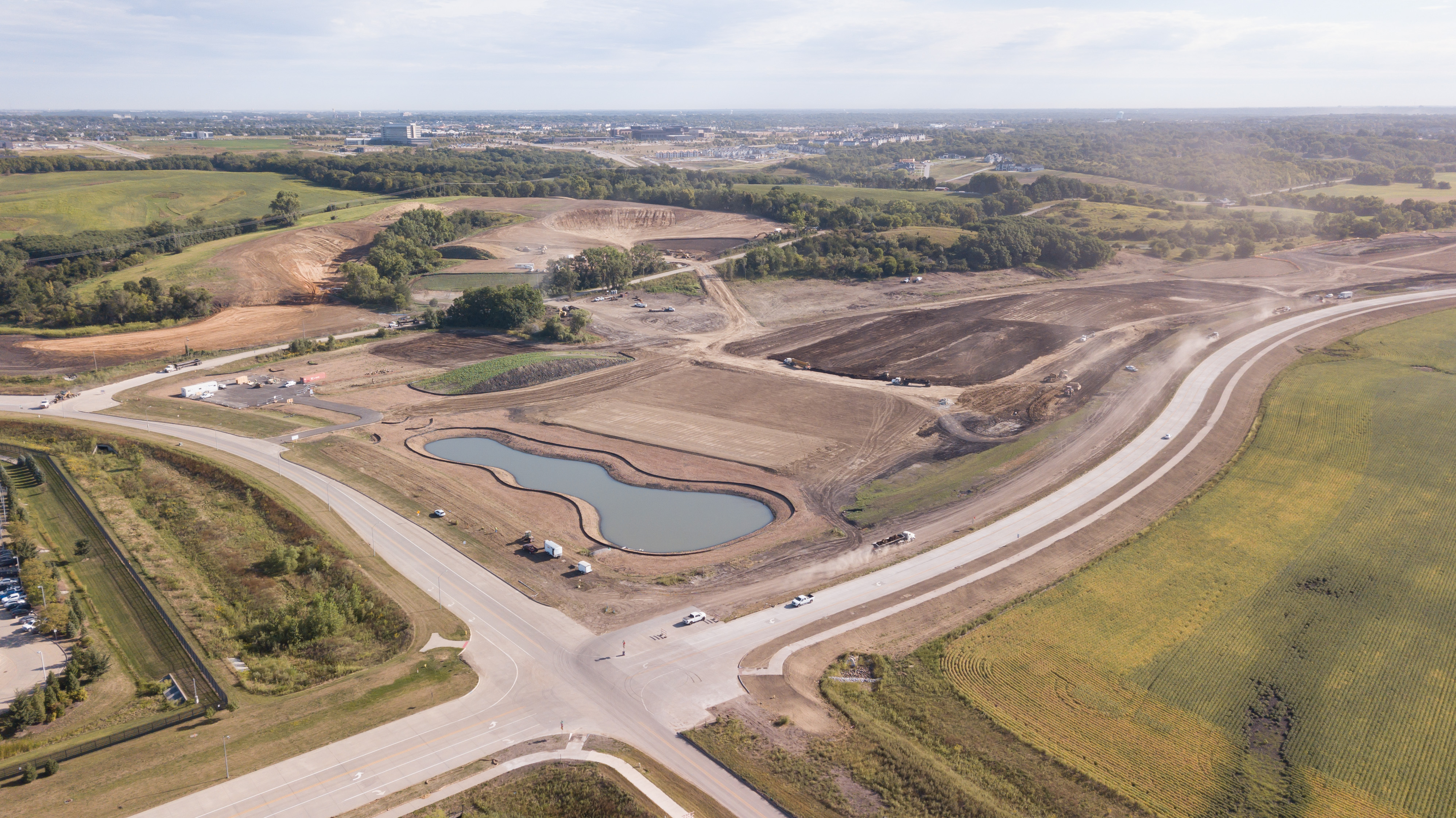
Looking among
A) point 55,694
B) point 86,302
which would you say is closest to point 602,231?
point 86,302

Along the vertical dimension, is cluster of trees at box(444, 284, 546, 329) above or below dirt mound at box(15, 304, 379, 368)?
above

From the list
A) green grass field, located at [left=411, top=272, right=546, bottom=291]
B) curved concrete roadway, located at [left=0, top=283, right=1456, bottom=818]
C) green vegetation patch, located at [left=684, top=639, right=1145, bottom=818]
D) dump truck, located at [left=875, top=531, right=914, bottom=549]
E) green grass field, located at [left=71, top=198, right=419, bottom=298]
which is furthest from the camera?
green grass field, located at [left=411, top=272, right=546, bottom=291]

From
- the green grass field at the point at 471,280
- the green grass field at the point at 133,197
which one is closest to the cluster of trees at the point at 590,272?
the green grass field at the point at 471,280

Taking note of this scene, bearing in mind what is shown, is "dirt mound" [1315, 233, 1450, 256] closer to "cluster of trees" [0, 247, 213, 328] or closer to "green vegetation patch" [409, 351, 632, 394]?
"green vegetation patch" [409, 351, 632, 394]

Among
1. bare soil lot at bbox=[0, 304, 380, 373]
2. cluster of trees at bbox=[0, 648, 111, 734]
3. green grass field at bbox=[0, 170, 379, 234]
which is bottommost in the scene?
cluster of trees at bbox=[0, 648, 111, 734]

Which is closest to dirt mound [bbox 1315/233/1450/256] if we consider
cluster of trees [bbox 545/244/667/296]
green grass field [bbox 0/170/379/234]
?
cluster of trees [bbox 545/244/667/296]

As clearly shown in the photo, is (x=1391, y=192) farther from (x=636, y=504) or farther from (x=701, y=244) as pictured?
(x=636, y=504)

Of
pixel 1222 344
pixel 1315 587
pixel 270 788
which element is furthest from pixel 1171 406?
pixel 270 788
